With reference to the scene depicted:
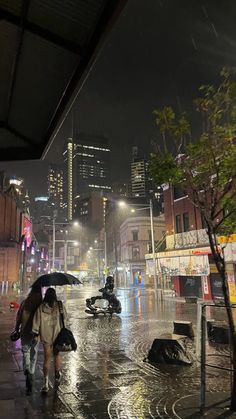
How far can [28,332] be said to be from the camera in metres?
6.70

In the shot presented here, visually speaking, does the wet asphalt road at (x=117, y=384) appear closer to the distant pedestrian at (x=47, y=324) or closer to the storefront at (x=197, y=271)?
the distant pedestrian at (x=47, y=324)

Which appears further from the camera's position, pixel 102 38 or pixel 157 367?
pixel 157 367

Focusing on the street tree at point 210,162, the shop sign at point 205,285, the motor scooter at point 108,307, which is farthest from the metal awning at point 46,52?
the shop sign at point 205,285

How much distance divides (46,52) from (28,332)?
482 cm

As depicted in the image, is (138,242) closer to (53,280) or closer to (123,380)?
(53,280)

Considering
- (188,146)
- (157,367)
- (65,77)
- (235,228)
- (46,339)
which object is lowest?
(157,367)

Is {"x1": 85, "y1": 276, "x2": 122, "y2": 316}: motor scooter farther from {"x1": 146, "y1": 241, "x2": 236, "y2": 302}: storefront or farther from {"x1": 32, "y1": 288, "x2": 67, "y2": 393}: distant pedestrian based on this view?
{"x1": 32, "y1": 288, "x2": 67, "y2": 393}: distant pedestrian

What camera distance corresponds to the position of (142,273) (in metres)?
65.8

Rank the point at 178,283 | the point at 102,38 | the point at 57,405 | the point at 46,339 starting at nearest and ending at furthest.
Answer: the point at 102,38, the point at 57,405, the point at 46,339, the point at 178,283

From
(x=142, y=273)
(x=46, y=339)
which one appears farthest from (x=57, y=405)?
(x=142, y=273)

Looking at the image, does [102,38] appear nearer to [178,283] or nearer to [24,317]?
[24,317]

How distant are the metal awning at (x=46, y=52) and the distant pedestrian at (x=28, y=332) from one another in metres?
3.21

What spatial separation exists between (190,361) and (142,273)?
189 ft

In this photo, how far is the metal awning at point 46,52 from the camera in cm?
388
